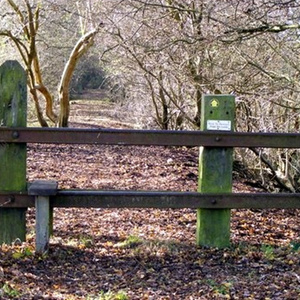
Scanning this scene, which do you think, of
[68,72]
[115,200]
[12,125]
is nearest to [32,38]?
[68,72]

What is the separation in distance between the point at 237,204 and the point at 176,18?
5444mm

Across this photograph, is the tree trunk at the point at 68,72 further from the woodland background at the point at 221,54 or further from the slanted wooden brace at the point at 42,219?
the slanted wooden brace at the point at 42,219

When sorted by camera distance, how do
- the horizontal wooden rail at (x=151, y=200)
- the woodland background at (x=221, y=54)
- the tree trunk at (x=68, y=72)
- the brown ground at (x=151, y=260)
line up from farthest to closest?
the tree trunk at (x=68, y=72)
the woodland background at (x=221, y=54)
the horizontal wooden rail at (x=151, y=200)
the brown ground at (x=151, y=260)

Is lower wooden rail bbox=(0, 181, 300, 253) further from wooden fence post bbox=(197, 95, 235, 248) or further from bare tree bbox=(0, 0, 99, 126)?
bare tree bbox=(0, 0, 99, 126)

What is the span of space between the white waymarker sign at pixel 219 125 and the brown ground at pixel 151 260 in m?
1.15

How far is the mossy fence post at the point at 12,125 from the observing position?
4.86 meters

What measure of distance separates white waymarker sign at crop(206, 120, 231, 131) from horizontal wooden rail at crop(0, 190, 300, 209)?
0.62 meters

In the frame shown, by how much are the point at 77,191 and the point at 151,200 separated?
682 mm

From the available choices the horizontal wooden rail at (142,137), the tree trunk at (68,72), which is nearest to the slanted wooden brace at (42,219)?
the horizontal wooden rail at (142,137)

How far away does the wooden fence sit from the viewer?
4.79 metres

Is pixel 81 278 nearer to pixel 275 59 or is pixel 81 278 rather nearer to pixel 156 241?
pixel 156 241

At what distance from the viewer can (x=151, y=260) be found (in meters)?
4.70

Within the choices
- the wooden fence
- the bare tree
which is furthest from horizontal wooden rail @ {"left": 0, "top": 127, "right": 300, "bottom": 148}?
the bare tree

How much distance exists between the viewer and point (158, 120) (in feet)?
51.7
